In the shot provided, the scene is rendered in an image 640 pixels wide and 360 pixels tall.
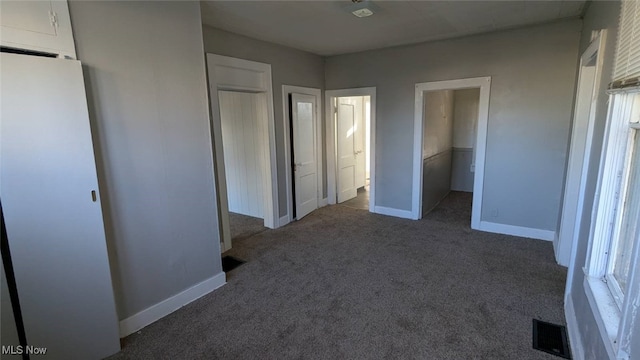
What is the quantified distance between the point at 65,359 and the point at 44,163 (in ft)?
3.96

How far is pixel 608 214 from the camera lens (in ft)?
5.66

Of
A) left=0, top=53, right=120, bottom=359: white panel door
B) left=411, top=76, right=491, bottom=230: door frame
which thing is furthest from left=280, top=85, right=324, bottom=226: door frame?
left=0, top=53, right=120, bottom=359: white panel door

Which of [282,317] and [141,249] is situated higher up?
[141,249]

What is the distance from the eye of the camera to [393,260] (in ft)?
11.0

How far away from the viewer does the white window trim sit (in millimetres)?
1507

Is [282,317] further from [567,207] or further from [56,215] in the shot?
[567,207]

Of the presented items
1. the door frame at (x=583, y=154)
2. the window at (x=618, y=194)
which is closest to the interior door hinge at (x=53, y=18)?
the window at (x=618, y=194)

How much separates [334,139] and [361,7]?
2.85m

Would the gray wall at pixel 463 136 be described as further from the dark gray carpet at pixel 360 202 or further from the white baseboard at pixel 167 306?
the white baseboard at pixel 167 306

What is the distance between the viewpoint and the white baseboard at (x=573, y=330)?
1.89 metres

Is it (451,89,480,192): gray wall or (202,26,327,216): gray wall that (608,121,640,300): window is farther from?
(451,89,480,192): gray wall

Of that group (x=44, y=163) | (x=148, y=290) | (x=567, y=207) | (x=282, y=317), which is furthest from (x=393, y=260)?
(x=44, y=163)

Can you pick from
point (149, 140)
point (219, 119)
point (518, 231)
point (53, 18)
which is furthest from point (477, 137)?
point (53, 18)

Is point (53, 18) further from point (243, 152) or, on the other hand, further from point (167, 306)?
point (243, 152)
